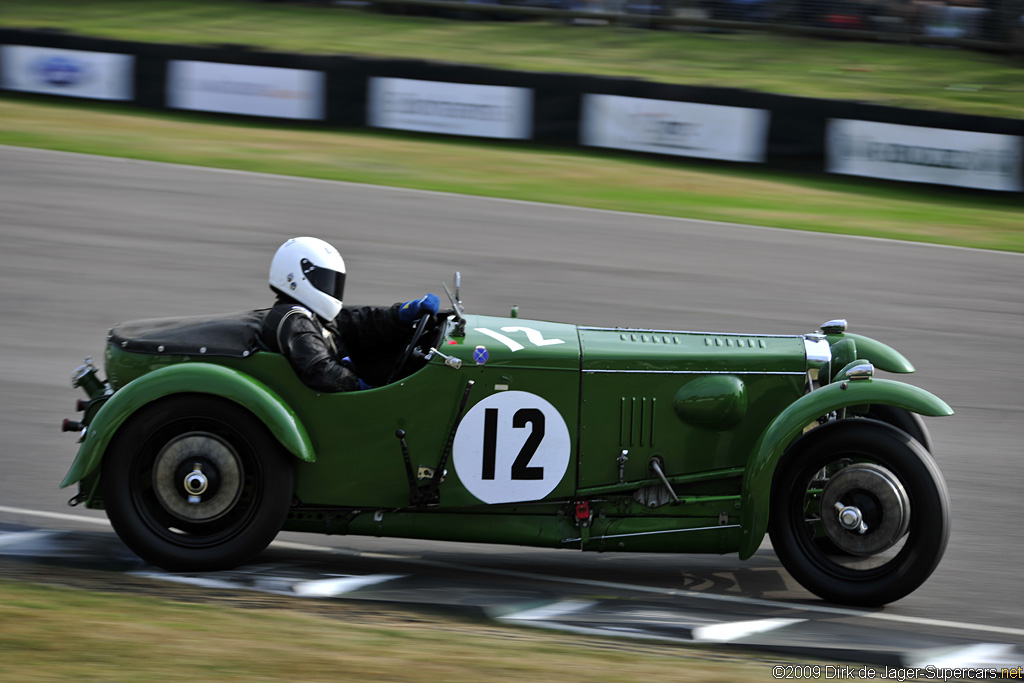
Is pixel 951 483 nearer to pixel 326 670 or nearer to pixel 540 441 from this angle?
pixel 540 441

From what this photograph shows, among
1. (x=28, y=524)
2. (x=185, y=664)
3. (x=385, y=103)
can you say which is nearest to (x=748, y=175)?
(x=385, y=103)

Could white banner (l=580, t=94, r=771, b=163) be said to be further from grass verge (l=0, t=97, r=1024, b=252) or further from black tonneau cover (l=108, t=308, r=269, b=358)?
black tonneau cover (l=108, t=308, r=269, b=358)

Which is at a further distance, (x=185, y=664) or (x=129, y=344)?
(x=129, y=344)

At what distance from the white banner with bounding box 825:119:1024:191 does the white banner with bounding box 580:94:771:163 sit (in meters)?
1.19

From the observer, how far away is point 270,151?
1658 centimetres

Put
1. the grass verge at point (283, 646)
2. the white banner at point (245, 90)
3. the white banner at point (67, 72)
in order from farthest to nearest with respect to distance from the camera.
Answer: the white banner at point (67, 72) → the white banner at point (245, 90) → the grass verge at point (283, 646)

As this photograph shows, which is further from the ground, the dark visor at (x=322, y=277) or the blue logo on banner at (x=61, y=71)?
the blue logo on banner at (x=61, y=71)

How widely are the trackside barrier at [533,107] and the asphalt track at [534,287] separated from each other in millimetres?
3213

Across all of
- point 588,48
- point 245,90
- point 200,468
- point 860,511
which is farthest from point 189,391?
point 588,48

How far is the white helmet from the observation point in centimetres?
542

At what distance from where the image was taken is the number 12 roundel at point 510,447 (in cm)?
510

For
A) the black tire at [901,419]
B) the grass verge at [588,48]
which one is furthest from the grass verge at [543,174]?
the black tire at [901,419]

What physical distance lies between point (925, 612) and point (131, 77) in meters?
17.1

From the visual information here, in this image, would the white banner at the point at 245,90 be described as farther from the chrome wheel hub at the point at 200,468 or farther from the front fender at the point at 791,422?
the front fender at the point at 791,422
